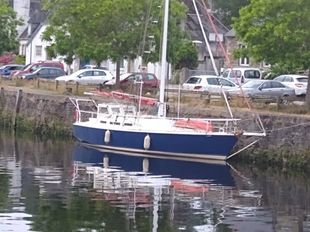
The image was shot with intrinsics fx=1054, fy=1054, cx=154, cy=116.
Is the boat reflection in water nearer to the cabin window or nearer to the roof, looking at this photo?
the cabin window

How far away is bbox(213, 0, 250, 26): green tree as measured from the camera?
104m

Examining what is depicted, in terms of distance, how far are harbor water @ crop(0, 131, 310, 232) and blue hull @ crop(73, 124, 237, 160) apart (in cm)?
53

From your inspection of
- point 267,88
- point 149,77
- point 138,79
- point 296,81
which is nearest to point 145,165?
point 138,79

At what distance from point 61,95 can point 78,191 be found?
2267cm

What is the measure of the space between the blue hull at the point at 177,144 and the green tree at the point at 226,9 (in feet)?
190

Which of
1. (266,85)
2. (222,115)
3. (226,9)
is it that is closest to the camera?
(222,115)

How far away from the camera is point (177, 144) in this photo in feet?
144

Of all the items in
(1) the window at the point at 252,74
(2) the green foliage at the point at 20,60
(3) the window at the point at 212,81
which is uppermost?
(2) the green foliage at the point at 20,60

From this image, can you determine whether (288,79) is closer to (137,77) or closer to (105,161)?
(137,77)

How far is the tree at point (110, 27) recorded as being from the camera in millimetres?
56531

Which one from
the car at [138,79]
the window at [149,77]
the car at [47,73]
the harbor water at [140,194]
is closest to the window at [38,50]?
the car at [47,73]

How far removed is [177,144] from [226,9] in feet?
208

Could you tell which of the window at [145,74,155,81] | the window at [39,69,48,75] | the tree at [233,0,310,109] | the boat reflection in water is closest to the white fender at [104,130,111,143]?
the boat reflection in water

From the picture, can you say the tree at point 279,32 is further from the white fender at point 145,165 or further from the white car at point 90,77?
the white car at point 90,77
